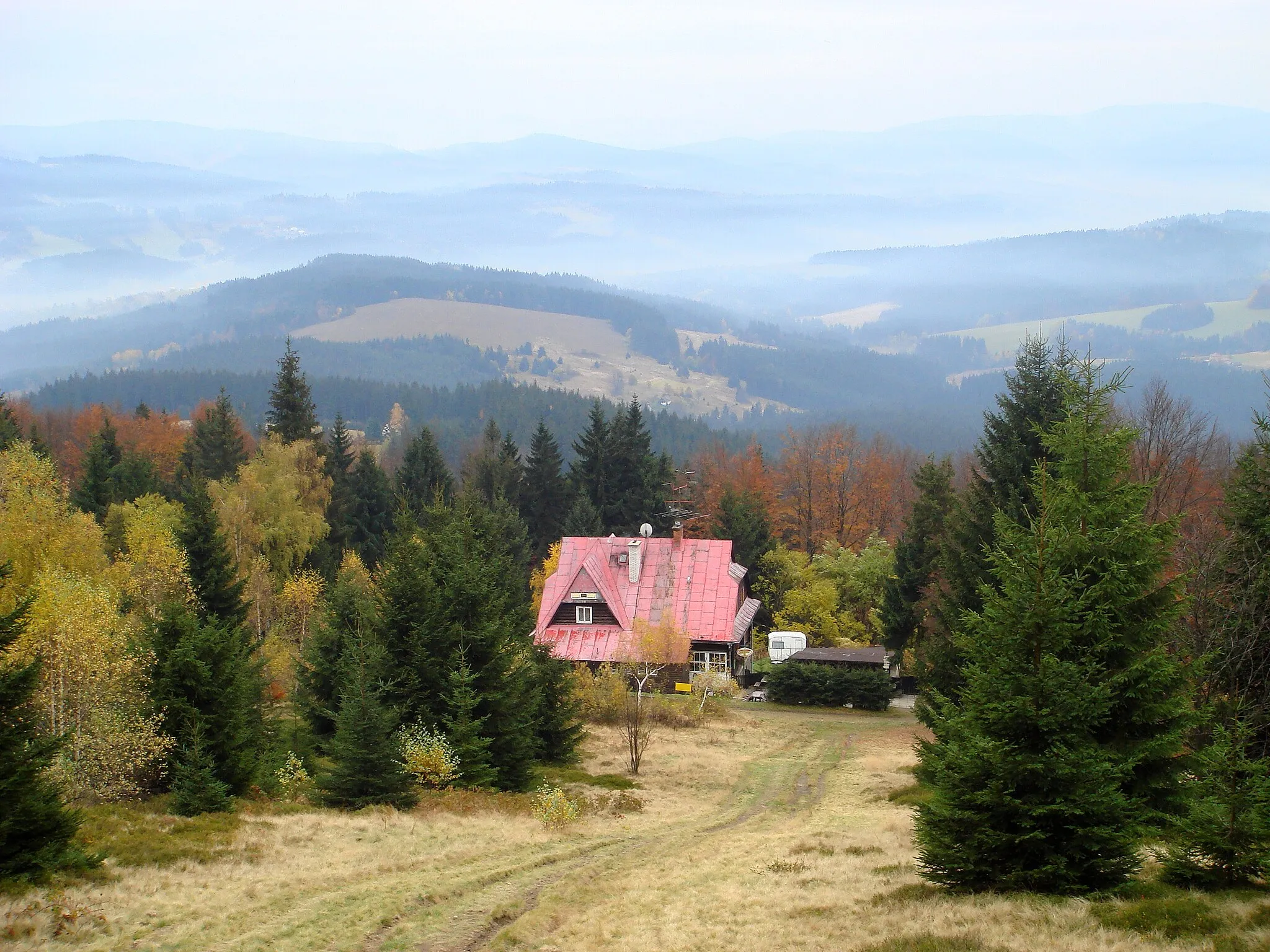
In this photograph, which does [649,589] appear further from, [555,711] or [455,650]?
[455,650]

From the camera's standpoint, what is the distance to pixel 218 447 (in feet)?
265

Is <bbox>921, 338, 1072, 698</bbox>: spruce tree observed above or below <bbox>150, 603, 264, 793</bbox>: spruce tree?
above

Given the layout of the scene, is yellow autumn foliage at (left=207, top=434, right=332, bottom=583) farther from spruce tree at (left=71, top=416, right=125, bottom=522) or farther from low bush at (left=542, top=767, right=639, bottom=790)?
low bush at (left=542, top=767, right=639, bottom=790)

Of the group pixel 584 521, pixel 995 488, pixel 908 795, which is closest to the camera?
pixel 908 795

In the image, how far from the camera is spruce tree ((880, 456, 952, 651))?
59.2 meters

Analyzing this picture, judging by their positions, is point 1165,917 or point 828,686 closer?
point 1165,917

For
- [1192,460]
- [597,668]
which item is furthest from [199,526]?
[1192,460]

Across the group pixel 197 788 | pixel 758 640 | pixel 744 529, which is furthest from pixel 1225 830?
pixel 744 529

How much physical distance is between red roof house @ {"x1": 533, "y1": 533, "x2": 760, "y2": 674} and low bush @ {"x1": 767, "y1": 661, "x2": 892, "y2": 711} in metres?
3.67

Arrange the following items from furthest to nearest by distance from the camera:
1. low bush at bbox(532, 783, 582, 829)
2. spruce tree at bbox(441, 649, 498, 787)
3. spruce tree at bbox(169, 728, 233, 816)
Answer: spruce tree at bbox(441, 649, 498, 787) < low bush at bbox(532, 783, 582, 829) < spruce tree at bbox(169, 728, 233, 816)

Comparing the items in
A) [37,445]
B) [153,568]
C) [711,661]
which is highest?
[37,445]

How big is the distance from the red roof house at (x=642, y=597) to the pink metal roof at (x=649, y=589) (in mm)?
44

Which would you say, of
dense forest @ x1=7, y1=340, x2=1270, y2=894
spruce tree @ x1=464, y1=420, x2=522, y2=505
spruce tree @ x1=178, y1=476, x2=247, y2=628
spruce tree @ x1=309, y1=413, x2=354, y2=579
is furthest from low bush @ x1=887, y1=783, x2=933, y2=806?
spruce tree @ x1=464, y1=420, x2=522, y2=505

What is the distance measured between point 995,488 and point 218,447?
6440cm
